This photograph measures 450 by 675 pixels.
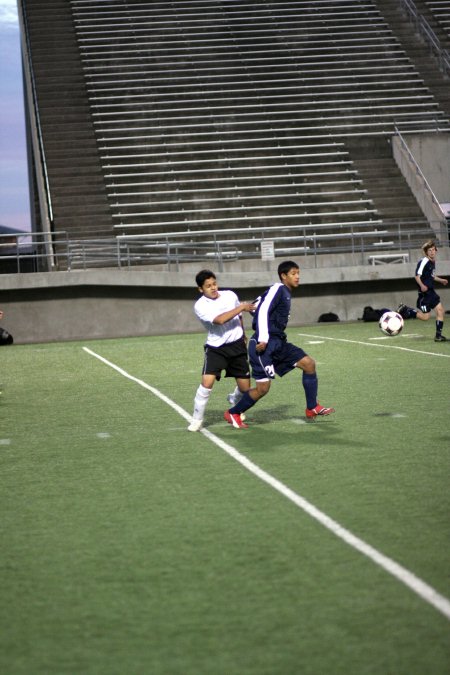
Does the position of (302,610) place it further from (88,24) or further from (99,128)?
(88,24)

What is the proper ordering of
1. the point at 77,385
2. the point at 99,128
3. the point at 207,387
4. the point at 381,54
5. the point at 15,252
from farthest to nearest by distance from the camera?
the point at 381,54, the point at 99,128, the point at 15,252, the point at 77,385, the point at 207,387

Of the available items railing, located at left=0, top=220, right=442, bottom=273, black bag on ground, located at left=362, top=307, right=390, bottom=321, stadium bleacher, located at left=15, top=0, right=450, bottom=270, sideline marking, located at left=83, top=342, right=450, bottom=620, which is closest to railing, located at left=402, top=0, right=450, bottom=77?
stadium bleacher, located at left=15, top=0, right=450, bottom=270

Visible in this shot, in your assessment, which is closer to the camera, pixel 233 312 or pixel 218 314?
pixel 233 312

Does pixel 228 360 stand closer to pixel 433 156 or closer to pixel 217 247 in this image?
pixel 217 247

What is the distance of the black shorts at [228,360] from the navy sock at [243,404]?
19cm

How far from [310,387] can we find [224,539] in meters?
4.37

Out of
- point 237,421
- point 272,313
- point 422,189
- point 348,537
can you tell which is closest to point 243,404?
point 237,421

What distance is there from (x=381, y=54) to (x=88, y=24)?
1077 cm

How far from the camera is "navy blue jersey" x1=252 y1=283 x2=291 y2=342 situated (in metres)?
9.36

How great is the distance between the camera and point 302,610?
4.44m

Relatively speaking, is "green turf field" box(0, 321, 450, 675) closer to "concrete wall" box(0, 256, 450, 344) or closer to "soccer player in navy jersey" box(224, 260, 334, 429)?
"soccer player in navy jersey" box(224, 260, 334, 429)

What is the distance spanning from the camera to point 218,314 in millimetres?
9273

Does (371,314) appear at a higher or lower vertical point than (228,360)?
lower

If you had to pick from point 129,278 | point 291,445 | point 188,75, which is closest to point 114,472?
point 291,445
